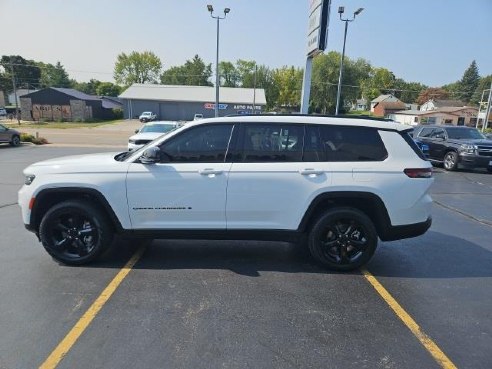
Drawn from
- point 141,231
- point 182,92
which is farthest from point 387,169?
point 182,92

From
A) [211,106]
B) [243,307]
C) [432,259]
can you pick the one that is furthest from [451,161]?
[211,106]

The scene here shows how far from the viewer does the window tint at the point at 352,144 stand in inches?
161

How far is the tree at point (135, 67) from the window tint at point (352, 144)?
106640 millimetres

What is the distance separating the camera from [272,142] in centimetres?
412

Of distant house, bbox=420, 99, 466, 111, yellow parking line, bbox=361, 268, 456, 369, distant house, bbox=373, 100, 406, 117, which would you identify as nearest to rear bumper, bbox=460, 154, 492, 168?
yellow parking line, bbox=361, 268, 456, 369

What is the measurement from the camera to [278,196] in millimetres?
4039

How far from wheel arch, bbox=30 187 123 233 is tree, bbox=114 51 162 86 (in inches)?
4164

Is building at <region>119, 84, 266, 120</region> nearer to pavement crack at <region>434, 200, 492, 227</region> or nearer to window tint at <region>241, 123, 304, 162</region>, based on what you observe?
pavement crack at <region>434, 200, 492, 227</region>

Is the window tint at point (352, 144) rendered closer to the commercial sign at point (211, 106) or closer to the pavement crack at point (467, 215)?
the pavement crack at point (467, 215)

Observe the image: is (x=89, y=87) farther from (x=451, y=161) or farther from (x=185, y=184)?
(x=185, y=184)

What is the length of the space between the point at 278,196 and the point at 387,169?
4.19 ft

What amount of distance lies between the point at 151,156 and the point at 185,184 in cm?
49

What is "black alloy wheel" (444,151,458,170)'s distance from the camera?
1316cm

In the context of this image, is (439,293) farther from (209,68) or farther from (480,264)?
(209,68)
